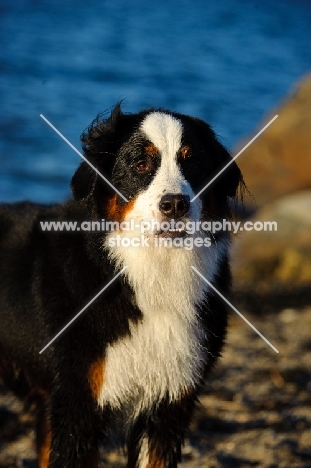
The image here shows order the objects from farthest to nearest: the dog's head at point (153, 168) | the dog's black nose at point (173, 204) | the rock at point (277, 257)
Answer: the rock at point (277, 257) < the dog's head at point (153, 168) < the dog's black nose at point (173, 204)

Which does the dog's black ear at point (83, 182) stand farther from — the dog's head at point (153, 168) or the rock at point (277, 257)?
the rock at point (277, 257)

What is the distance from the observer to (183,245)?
4.16 metres

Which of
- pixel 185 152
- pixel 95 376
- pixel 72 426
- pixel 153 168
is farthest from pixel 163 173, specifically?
pixel 72 426

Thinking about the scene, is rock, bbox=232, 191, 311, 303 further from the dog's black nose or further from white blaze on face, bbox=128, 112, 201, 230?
the dog's black nose

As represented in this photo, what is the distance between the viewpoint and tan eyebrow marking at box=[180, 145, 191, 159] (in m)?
4.19

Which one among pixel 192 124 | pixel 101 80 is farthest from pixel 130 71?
pixel 192 124

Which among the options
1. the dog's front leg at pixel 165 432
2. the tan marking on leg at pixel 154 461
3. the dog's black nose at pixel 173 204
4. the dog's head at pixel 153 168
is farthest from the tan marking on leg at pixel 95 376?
the dog's black nose at pixel 173 204

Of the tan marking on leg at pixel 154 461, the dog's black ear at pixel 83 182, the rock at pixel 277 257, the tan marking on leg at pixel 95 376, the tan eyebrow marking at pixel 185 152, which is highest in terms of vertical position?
the tan eyebrow marking at pixel 185 152

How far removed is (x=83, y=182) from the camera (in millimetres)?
4297

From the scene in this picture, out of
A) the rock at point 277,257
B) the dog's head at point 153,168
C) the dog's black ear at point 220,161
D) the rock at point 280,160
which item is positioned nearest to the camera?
the dog's head at point 153,168

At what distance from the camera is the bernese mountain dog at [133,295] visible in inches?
162

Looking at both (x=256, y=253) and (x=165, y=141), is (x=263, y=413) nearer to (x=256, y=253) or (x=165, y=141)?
(x=165, y=141)

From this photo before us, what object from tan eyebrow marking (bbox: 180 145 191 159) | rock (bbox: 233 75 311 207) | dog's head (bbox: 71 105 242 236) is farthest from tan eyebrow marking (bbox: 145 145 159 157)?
rock (bbox: 233 75 311 207)

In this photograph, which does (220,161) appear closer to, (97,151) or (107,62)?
(97,151)
